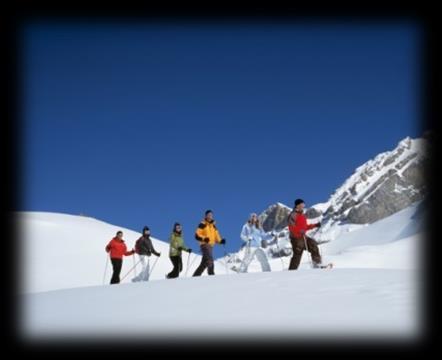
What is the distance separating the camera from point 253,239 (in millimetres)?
14289

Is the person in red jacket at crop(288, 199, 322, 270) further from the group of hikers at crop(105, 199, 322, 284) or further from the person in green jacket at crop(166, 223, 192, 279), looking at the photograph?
the person in green jacket at crop(166, 223, 192, 279)

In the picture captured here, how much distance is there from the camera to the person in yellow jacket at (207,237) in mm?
14031

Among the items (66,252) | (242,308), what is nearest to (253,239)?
(242,308)

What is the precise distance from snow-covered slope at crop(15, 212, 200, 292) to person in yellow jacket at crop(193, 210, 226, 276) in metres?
9.49

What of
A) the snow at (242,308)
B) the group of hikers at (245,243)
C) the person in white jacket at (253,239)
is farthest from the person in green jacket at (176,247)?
the snow at (242,308)

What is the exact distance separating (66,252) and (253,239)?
554 inches

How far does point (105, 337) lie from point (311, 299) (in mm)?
2954

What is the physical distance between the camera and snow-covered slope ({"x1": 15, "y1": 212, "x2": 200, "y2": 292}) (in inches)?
912

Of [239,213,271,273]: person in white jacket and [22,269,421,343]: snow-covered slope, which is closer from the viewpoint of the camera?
[22,269,421,343]: snow-covered slope

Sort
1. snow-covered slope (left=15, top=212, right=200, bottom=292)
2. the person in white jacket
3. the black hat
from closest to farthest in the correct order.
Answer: the black hat
the person in white jacket
snow-covered slope (left=15, top=212, right=200, bottom=292)

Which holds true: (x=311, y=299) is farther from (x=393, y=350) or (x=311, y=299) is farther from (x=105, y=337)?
(x=105, y=337)

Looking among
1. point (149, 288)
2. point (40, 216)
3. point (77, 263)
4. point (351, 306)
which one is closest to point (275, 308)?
point (351, 306)

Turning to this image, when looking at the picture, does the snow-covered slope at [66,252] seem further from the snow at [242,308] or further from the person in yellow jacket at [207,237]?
the snow at [242,308]

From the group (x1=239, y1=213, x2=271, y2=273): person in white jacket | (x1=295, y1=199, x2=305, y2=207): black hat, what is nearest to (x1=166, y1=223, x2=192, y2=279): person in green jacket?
(x1=239, y1=213, x2=271, y2=273): person in white jacket
